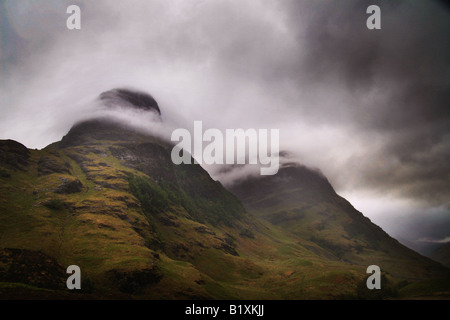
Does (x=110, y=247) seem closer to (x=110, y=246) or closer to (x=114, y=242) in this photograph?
(x=110, y=246)

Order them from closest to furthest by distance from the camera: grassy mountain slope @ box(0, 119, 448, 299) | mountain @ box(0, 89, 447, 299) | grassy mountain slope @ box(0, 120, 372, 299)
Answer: mountain @ box(0, 89, 447, 299) → grassy mountain slope @ box(0, 119, 448, 299) → grassy mountain slope @ box(0, 120, 372, 299)

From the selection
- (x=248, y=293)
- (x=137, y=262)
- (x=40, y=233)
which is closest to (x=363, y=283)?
(x=248, y=293)

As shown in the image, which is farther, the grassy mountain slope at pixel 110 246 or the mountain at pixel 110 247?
the grassy mountain slope at pixel 110 246

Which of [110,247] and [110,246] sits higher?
[110,246]

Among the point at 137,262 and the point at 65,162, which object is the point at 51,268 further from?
the point at 65,162

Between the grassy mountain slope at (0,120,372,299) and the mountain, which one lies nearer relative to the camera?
the mountain

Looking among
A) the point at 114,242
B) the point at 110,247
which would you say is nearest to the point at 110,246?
the point at 110,247

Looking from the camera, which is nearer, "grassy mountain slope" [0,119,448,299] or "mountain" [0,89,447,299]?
"mountain" [0,89,447,299]

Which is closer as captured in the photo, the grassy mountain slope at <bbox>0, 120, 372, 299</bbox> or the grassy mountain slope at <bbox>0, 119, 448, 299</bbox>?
the grassy mountain slope at <bbox>0, 119, 448, 299</bbox>

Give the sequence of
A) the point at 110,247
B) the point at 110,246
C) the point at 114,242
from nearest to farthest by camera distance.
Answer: the point at 110,247, the point at 110,246, the point at 114,242

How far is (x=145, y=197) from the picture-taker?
148 metres

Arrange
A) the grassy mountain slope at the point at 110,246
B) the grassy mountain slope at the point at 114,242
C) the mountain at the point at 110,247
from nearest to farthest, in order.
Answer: the mountain at the point at 110,247
the grassy mountain slope at the point at 110,246
the grassy mountain slope at the point at 114,242

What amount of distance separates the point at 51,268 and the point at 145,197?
93.8 m

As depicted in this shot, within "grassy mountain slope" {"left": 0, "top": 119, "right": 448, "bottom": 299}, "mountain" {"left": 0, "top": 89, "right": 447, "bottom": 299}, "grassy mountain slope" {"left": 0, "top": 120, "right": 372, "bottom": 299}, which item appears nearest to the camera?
"mountain" {"left": 0, "top": 89, "right": 447, "bottom": 299}
